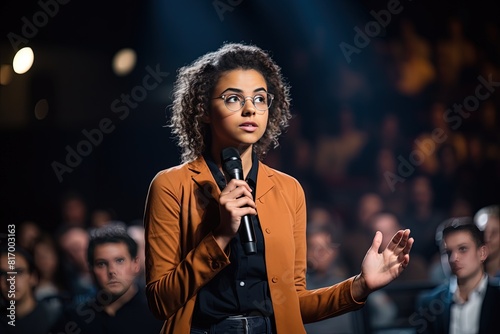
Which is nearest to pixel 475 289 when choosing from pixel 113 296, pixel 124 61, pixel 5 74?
pixel 113 296

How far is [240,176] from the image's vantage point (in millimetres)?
1824

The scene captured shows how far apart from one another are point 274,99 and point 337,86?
3499 millimetres

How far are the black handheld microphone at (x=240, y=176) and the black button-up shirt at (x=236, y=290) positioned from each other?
0.21 ft

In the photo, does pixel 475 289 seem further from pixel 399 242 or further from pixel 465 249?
pixel 399 242

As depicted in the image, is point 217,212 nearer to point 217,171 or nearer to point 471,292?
point 217,171

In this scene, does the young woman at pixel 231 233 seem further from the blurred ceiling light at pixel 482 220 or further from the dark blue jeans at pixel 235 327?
the blurred ceiling light at pixel 482 220

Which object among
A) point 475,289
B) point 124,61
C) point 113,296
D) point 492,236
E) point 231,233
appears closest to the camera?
point 231,233

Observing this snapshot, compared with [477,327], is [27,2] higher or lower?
higher

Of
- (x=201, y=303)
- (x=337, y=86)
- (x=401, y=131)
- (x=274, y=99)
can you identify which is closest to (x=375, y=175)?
(x=401, y=131)

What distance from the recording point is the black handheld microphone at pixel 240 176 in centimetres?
173

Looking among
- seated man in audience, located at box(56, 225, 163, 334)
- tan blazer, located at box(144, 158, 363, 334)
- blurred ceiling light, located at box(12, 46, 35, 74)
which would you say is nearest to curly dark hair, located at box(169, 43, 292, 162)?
tan blazer, located at box(144, 158, 363, 334)

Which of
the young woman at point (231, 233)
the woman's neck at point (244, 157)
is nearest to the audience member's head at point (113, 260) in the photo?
the young woman at point (231, 233)

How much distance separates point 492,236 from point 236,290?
276cm

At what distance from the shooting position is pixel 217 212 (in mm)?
1872
